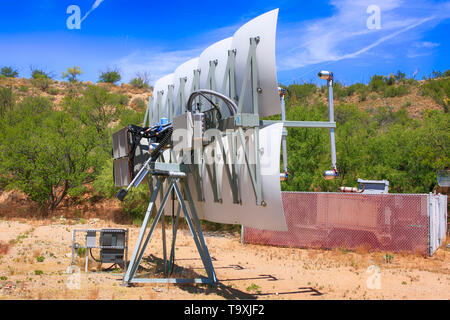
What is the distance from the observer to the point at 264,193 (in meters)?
8.66

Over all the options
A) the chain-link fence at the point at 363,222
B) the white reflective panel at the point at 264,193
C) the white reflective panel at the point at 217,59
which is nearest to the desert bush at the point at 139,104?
the chain-link fence at the point at 363,222

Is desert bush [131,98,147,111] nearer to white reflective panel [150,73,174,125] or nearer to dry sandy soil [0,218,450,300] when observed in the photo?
dry sandy soil [0,218,450,300]

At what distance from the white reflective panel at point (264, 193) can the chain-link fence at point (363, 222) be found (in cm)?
858

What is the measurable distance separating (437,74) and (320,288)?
60268 mm

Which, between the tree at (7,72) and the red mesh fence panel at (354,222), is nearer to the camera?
the red mesh fence panel at (354,222)

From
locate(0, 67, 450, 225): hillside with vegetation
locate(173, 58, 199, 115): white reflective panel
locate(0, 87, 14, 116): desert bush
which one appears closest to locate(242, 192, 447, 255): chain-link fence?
locate(0, 67, 450, 225): hillside with vegetation

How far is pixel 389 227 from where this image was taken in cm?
1648

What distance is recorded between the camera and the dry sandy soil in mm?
10156

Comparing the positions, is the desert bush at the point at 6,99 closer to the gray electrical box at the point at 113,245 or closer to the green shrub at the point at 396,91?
the gray electrical box at the point at 113,245

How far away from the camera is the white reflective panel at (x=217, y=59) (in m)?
10.2

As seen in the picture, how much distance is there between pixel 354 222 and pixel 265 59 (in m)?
10.6

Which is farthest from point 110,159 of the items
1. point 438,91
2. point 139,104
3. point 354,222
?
point 438,91

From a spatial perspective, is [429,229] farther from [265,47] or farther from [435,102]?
[435,102]

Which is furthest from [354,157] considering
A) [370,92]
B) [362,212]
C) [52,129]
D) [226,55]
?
[370,92]
